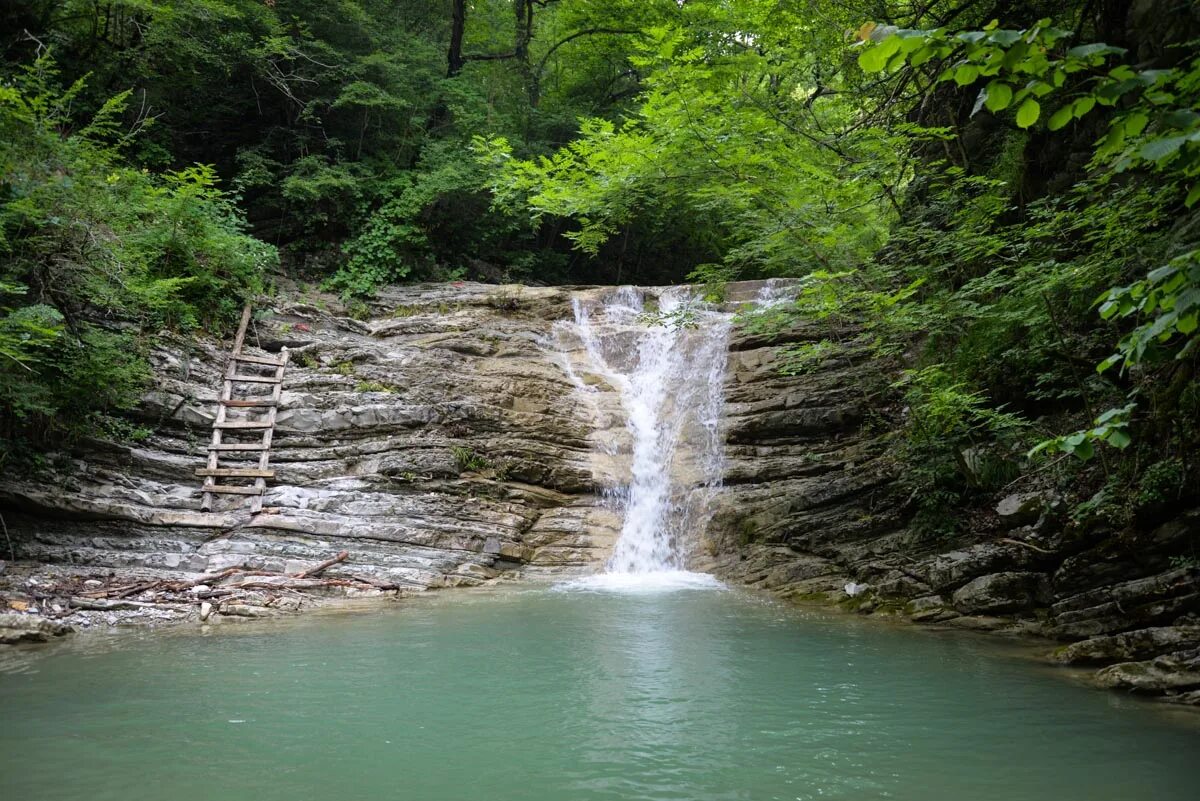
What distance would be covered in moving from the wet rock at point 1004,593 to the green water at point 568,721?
751 mm

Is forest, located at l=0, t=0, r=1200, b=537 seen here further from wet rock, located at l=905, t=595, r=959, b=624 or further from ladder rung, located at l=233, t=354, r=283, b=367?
wet rock, located at l=905, t=595, r=959, b=624

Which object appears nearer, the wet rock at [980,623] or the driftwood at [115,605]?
the wet rock at [980,623]

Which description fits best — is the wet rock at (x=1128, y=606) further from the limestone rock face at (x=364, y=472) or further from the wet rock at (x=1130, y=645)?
the limestone rock face at (x=364, y=472)

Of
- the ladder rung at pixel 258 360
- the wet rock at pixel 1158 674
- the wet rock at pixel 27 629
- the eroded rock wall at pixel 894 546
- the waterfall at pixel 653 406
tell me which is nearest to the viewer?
the wet rock at pixel 1158 674

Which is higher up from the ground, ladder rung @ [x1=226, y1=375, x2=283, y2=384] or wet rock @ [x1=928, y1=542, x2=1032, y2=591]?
ladder rung @ [x1=226, y1=375, x2=283, y2=384]

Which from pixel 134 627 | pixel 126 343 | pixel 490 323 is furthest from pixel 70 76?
pixel 134 627

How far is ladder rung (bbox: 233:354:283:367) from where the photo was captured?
1169 centimetres

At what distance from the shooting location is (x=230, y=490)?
9922 mm

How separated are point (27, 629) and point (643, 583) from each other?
6.61 m

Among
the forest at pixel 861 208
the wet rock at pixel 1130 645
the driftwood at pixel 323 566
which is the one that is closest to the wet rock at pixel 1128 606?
the wet rock at pixel 1130 645

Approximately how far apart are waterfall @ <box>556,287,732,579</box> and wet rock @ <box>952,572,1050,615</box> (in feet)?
13.2

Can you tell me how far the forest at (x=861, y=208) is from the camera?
3055 mm

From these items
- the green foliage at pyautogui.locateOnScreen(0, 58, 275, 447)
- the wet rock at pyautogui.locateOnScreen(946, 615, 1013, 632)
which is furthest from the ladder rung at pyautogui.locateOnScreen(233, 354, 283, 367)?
the wet rock at pyautogui.locateOnScreen(946, 615, 1013, 632)

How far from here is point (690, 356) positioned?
46.8ft
